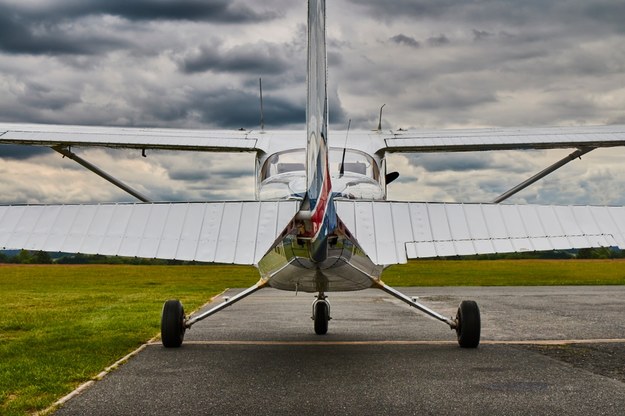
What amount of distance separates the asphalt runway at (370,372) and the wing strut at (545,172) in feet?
7.91

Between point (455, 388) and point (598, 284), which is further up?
point (598, 284)

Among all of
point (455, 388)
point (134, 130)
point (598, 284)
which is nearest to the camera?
point (455, 388)

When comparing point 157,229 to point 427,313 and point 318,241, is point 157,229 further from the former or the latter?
point 427,313

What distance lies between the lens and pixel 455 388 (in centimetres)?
719

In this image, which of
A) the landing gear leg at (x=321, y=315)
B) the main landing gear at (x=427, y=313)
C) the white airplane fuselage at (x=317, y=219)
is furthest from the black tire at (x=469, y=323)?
the landing gear leg at (x=321, y=315)

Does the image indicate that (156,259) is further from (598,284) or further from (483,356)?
(598,284)

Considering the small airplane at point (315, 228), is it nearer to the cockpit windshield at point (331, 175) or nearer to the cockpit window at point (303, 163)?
the cockpit windshield at point (331, 175)

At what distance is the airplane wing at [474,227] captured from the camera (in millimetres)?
7550

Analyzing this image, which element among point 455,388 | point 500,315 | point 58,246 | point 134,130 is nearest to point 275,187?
point 58,246

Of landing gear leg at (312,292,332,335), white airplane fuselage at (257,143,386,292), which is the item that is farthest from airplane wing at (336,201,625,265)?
landing gear leg at (312,292,332,335)

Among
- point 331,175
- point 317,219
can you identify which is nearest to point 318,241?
point 317,219

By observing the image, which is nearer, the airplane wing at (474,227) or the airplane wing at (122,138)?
the airplane wing at (474,227)

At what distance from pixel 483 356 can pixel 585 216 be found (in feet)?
8.26

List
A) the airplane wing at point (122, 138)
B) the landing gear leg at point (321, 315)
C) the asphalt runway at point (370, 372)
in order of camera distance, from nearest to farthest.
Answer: the asphalt runway at point (370, 372), the landing gear leg at point (321, 315), the airplane wing at point (122, 138)
